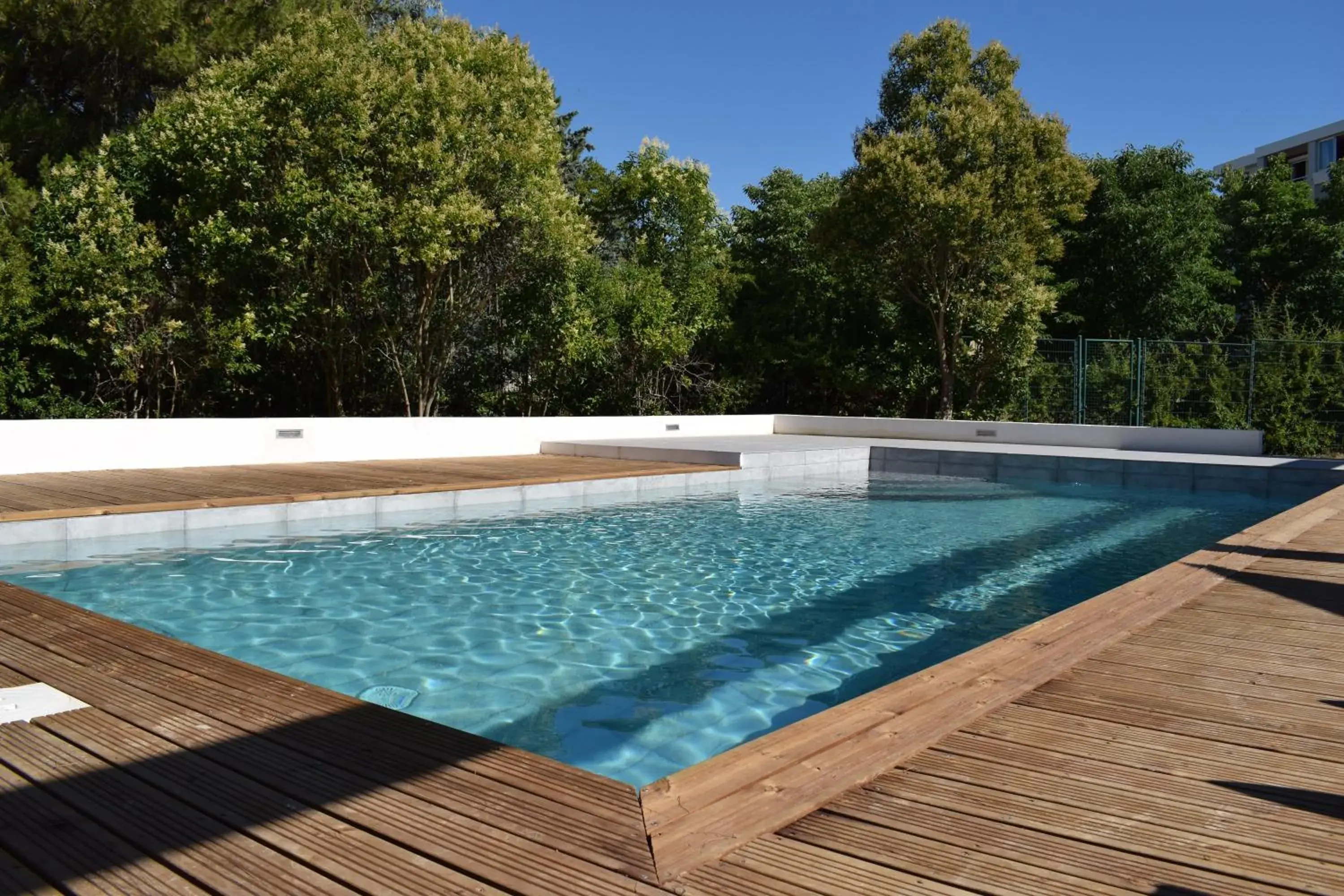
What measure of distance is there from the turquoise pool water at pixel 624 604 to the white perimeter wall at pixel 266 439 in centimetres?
342

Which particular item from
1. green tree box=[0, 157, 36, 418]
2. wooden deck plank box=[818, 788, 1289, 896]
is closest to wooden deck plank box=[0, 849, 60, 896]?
wooden deck plank box=[818, 788, 1289, 896]

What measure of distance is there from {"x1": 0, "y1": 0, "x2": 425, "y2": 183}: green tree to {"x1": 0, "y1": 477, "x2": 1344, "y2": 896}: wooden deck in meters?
14.1

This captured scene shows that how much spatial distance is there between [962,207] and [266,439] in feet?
35.6

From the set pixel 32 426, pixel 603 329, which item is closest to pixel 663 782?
pixel 32 426

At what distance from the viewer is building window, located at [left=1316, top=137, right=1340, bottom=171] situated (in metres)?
39.3

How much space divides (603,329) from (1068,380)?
7.76m

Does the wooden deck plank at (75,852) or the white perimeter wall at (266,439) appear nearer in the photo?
the wooden deck plank at (75,852)

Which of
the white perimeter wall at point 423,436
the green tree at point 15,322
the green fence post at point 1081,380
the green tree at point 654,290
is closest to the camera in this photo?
the white perimeter wall at point 423,436

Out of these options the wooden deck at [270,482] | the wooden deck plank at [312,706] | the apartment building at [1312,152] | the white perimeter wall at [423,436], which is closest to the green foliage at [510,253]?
the white perimeter wall at [423,436]

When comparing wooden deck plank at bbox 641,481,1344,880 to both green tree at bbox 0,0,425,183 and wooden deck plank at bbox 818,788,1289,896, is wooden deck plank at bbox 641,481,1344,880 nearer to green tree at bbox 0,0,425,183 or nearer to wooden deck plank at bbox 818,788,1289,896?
wooden deck plank at bbox 818,788,1289,896

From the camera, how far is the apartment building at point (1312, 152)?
3906 cm

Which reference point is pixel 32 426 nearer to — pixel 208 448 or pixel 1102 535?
pixel 208 448

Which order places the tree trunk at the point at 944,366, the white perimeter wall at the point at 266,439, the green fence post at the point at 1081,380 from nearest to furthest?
the white perimeter wall at the point at 266,439 < the green fence post at the point at 1081,380 < the tree trunk at the point at 944,366

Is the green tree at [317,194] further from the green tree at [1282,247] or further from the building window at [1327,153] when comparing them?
the building window at [1327,153]
